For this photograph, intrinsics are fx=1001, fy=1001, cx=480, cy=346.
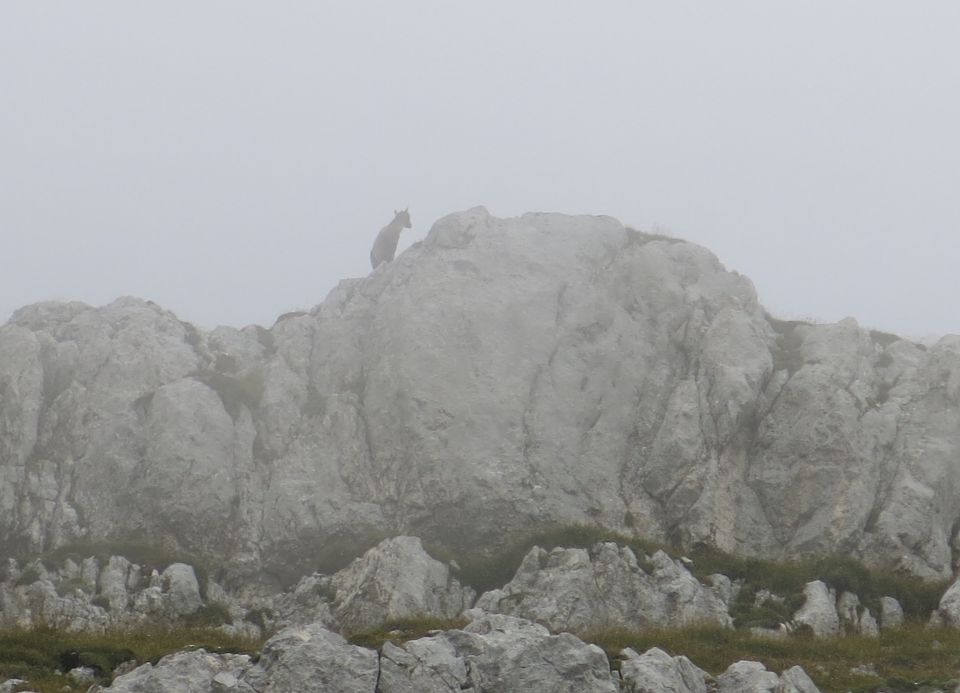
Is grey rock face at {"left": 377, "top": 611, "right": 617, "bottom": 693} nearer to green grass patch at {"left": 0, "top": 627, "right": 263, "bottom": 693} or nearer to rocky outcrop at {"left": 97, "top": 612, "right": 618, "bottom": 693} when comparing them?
rocky outcrop at {"left": 97, "top": 612, "right": 618, "bottom": 693}

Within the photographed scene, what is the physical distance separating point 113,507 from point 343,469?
744 cm

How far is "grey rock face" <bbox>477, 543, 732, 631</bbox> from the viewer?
87.0ft

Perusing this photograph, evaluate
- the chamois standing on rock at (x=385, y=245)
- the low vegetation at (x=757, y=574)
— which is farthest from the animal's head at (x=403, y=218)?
the low vegetation at (x=757, y=574)

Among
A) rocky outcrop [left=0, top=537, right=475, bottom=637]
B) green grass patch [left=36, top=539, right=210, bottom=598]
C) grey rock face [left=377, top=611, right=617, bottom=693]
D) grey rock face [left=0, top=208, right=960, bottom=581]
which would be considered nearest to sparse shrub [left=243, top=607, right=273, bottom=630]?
rocky outcrop [left=0, top=537, right=475, bottom=637]

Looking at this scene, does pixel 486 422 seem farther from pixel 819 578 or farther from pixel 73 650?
pixel 73 650

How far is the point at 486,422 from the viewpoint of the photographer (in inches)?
1348

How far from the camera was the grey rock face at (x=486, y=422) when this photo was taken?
3162cm

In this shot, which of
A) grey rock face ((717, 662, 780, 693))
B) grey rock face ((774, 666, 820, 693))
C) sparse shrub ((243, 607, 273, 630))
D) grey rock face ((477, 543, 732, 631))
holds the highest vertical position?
grey rock face ((774, 666, 820, 693))

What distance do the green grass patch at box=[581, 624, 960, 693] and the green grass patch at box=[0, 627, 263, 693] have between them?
8473 mm

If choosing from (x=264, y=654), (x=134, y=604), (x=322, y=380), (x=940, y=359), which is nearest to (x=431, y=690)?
(x=264, y=654)

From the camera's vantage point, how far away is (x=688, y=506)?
1256 inches

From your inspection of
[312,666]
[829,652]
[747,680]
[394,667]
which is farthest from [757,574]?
[312,666]

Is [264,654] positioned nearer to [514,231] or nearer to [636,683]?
[636,683]

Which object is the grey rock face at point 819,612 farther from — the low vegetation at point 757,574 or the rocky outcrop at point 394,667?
the rocky outcrop at point 394,667
